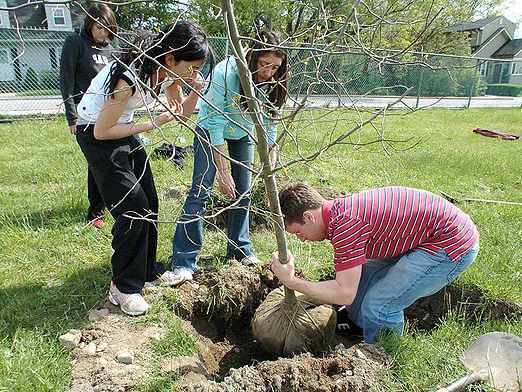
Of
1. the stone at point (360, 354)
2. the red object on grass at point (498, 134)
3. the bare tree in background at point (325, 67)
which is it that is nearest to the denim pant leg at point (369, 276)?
the stone at point (360, 354)

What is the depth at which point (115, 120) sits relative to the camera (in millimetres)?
2311

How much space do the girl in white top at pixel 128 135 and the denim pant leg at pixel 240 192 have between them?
47 centimetres

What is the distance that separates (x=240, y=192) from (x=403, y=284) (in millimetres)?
1284

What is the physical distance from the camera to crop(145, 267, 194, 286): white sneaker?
2.81 m

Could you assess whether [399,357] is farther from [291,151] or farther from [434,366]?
[291,151]

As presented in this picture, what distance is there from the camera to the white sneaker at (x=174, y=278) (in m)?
2.81

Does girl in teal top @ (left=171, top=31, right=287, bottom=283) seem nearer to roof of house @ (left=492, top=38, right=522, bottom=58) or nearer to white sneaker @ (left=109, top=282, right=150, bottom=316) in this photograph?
white sneaker @ (left=109, top=282, right=150, bottom=316)

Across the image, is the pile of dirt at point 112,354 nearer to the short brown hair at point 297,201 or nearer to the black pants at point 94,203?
the short brown hair at point 297,201

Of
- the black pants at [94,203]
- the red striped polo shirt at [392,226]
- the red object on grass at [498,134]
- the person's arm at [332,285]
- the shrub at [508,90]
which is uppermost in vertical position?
the red striped polo shirt at [392,226]

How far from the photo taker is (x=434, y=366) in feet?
7.11

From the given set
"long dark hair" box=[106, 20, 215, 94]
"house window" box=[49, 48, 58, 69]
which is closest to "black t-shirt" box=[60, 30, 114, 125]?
"long dark hair" box=[106, 20, 215, 94]

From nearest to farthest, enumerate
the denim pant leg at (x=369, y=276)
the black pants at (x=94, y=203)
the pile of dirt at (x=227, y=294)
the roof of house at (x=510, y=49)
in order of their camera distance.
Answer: the denim pant leg at (x=369, y=276) → the pile of dirt at (x=227, y=294) → the black pants at (x=94, y=203) → the roof of house at (x=510, y=49)

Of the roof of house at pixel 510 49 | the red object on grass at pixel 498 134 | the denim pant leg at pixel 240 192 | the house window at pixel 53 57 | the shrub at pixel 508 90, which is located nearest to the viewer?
the denim pant leg at pixel 240 192

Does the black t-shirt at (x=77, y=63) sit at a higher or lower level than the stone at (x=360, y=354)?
higher
